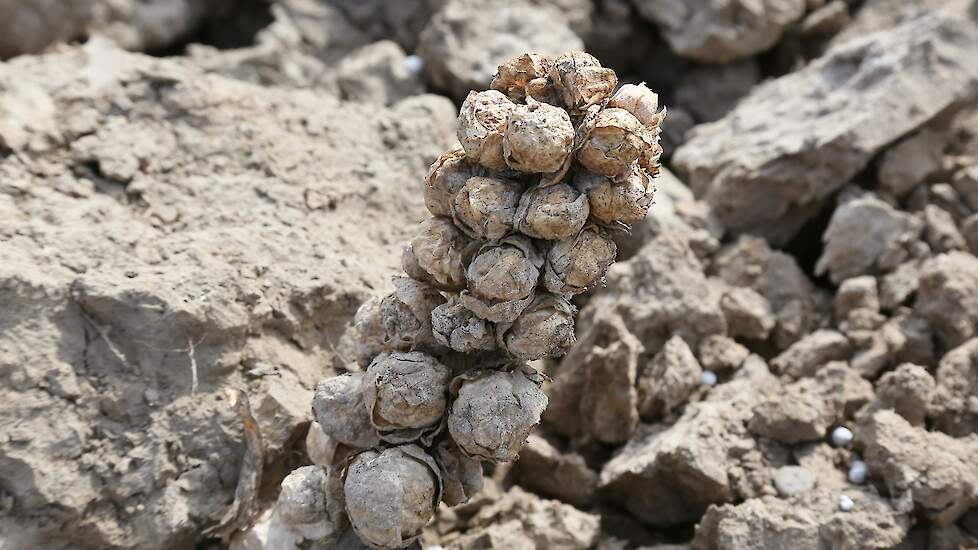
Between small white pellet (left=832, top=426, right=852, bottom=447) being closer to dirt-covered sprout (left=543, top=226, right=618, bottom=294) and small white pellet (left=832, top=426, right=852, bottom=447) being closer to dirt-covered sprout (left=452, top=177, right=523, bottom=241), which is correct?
dirt-covered sprout (left=543, top=226, right=618, bottom=294)

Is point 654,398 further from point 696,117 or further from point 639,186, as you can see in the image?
point 696,117

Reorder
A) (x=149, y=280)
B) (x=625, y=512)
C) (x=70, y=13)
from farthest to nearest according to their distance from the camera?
1. (x=70, y=13)
2. (x=625, y=512)
3. (x=149, y=280)

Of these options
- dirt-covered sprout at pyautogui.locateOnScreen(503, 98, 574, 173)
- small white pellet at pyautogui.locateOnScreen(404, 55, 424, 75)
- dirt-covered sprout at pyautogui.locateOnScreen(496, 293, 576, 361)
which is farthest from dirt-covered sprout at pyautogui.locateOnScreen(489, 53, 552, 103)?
small white pellet at pyautogui.locateOnScreen(404, 55, 424, 75)

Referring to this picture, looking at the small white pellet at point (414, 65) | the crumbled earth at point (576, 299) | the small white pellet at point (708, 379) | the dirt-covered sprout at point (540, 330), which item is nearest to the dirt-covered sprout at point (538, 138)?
the dirt-covered sprout at point (540, 330)

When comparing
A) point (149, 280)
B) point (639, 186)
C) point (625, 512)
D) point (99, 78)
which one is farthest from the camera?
point (99, 78)

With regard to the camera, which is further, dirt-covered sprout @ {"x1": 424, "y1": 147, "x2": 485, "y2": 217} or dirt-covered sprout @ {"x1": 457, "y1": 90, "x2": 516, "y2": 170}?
dirt-covered sprout @ {"x1": 424, "y1": 147, "x2": 485, "y2": 217}

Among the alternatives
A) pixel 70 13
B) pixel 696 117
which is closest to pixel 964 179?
pixel 696 117
